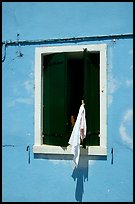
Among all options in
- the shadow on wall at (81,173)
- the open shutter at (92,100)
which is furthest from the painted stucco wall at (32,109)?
the open shutter at (92,100)

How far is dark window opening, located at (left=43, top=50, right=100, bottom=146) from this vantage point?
19.9 ft

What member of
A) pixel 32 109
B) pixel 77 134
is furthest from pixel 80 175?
pixel 32 109

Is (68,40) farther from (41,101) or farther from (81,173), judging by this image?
(81,173)

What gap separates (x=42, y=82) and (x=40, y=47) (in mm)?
587

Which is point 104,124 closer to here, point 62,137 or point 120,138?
point 120,138

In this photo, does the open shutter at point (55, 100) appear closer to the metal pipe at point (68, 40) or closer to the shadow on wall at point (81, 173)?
the metal pipe at point (68, 40)

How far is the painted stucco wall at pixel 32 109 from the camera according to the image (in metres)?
5.89

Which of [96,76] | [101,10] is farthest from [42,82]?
[101,10]

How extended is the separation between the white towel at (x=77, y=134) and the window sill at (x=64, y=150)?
0.70 feet

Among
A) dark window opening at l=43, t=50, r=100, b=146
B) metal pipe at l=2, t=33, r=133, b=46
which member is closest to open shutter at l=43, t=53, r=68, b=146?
dark window opening at l=43, t=50, r=100, b=146

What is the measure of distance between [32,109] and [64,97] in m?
0.62

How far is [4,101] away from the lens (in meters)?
6.49

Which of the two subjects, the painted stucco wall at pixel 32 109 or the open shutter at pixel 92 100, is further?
the open shutter at pixel 92 100

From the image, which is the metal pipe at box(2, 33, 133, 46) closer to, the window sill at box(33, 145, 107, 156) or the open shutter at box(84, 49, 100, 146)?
the open shutter at box(84, 49, 100, 146)
